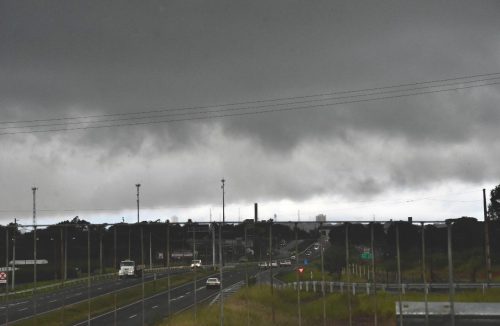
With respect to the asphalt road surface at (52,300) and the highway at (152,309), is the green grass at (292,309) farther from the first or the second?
the asphalt road surface at (52,300)

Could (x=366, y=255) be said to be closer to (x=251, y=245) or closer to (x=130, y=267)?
(x=251, y=245)

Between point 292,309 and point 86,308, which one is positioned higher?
point 292,309

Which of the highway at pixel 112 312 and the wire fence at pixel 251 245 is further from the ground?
the wire fence at pixel 251 245

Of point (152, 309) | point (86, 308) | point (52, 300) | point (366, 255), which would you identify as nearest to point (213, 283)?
point (52, 300)

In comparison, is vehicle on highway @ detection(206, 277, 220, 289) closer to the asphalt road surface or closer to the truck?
the asphalt road surface

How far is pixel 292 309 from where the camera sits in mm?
33500

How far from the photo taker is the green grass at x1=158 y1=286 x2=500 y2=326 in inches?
1152

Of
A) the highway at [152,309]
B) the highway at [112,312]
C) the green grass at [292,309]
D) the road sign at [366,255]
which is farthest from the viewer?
the highway at [112,312]

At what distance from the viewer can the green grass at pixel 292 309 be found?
29.3 m

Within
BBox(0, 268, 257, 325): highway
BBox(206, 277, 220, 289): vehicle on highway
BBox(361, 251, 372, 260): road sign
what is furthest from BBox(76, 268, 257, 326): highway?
BBox(361, 251, 372, 260): road sign

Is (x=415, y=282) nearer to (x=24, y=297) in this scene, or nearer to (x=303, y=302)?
(x=303, y=302)

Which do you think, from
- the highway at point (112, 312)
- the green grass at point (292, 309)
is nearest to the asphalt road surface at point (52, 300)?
the highway at point (112, 312)

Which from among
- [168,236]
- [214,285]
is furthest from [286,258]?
[214,285]

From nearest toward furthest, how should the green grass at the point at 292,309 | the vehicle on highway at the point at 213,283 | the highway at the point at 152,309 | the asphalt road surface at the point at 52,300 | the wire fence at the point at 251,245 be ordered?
the wire fence at the point at 251,245 < the green grass at the point at 292,309 < the highway at the point at 152,309 < the asphalt road surface at the point at 52,300 < the vehicle on highway at the point at 213,283
